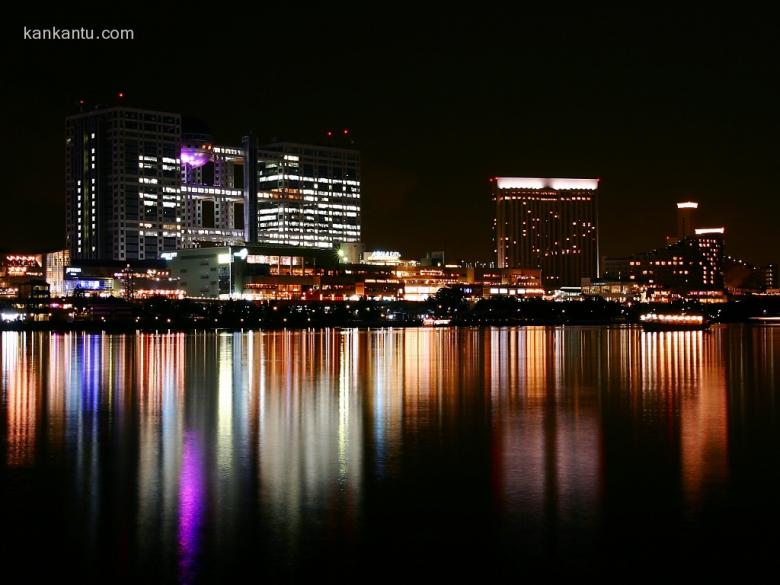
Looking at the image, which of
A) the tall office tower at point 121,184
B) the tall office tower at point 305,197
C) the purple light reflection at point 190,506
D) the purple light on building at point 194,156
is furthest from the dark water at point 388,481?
the tall office tower at point 305,197

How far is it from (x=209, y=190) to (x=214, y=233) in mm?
7356

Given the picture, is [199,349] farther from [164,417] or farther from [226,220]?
[226,220]

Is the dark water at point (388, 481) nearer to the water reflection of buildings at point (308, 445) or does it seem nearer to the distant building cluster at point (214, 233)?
the water reflection of buildings at point (308, 445)

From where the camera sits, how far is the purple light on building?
6629 inches

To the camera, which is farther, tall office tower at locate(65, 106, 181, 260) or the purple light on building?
the purple light on building

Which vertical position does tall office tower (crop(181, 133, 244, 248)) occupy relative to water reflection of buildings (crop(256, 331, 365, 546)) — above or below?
above

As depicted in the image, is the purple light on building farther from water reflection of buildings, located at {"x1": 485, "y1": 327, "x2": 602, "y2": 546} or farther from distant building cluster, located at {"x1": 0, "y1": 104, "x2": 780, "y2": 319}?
water reflection of buildings, located at {"x1": 485, "y1": 327, "x2": 602, "y2": 546}

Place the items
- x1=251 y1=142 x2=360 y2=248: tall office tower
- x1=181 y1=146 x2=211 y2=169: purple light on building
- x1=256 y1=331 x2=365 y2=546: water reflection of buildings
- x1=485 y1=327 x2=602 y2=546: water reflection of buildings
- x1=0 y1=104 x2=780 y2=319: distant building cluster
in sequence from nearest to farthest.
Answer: x1=485 y1=327 x2=602 y2=546: water reflection of buildings → x1=256 y1=331 x2=365 y2=546: water reflection of buildings → x1=0 y1=104 x2=780 y2=319: distant building cluster → x1=181 y1=146 x2=211 y2=169: purple light on building → x1=251 y1=142 x2=360 y2=248: tall office tower

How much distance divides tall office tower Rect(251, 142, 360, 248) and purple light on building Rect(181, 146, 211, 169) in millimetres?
13102

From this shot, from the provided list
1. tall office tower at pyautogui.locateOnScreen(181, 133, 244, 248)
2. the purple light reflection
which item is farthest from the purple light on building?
the purple light reflection

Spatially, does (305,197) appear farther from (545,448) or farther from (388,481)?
(388,481)

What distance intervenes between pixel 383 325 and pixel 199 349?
2514 inches

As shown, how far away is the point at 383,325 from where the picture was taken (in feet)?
390

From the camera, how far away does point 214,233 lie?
568 feet
